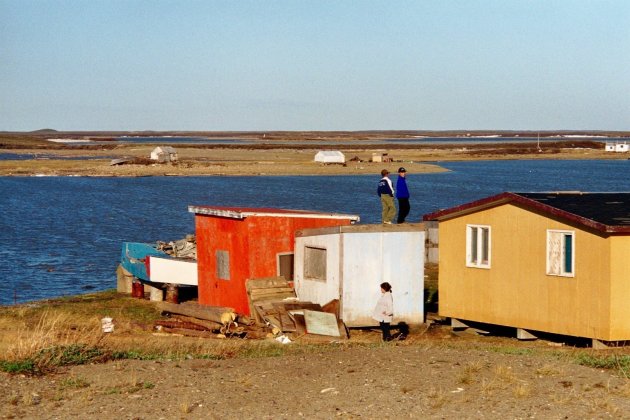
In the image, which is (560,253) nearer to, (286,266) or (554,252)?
(554,252)

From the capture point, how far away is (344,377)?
16062 mm

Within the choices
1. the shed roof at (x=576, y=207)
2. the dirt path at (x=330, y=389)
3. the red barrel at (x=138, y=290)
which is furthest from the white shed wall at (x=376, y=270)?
the red barrel at (x=138, y=290)

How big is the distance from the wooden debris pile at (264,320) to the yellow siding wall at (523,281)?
10.2ft

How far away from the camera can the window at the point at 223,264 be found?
27.5 metres

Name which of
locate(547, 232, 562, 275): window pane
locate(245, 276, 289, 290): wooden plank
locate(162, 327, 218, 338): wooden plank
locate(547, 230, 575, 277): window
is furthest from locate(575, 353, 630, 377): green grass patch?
locate(245, 276, 289, 290): wooden plank

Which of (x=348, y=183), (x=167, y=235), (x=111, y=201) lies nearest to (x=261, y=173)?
(x=348, y=183)

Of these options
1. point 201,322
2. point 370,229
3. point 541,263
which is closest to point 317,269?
point 370,229

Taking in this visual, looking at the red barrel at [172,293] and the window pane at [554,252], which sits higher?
the window pane at [554,252]

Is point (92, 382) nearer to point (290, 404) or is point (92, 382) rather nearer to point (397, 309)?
point (290, 404)

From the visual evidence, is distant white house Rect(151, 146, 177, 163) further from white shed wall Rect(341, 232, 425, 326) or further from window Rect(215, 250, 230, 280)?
white shed wall Rect(341, 232, 425, 326)

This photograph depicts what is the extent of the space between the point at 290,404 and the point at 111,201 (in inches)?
2828

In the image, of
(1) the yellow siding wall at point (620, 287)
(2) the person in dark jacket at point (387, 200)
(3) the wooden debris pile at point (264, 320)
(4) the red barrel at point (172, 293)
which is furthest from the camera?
(4) the red barrel at point (172, 293)

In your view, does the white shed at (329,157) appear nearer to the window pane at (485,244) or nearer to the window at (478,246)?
the window at (478,246)

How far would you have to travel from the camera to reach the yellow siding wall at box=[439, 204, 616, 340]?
21391 millimetres
